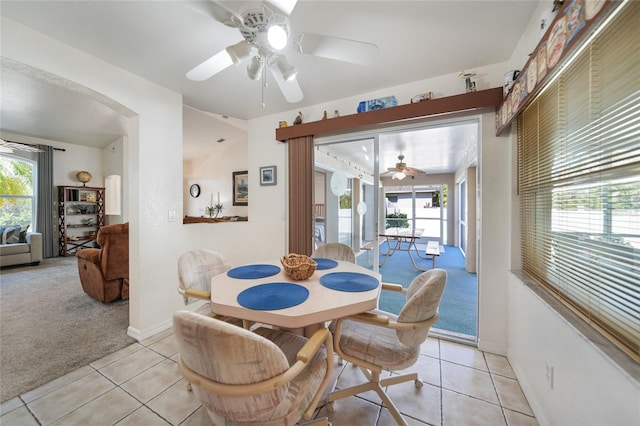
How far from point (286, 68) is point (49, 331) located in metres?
3.44

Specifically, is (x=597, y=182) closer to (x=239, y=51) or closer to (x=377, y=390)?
(x=377, y=390)

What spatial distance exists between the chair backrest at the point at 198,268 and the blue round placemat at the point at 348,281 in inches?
39.3

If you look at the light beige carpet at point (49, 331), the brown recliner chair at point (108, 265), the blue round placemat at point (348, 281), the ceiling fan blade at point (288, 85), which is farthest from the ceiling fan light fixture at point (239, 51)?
the brown recliner chair at point (108, 265)

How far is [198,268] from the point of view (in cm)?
187

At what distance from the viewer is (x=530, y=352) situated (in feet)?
4.98

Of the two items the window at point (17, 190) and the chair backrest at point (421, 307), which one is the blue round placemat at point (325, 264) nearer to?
the chair backrest at point (421, 307)

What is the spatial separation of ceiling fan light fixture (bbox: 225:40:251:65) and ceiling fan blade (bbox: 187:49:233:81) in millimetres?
20

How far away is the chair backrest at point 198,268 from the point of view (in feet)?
5.72

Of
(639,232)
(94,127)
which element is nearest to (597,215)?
(639,232)

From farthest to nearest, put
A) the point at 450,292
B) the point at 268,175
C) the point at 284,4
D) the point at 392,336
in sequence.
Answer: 1. the point at 450,292
2. the point at 268,175
3. the point at 392,336
4. the point at 284,4

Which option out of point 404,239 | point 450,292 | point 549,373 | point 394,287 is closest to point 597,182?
point 549,373

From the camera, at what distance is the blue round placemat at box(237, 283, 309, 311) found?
3.72 ft

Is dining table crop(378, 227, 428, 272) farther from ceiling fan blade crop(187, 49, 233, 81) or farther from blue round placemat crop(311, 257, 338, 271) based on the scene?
ceiling fan blade crop(187, 49, 233, 81)

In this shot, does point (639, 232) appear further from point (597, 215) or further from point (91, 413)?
point (91, 413)
